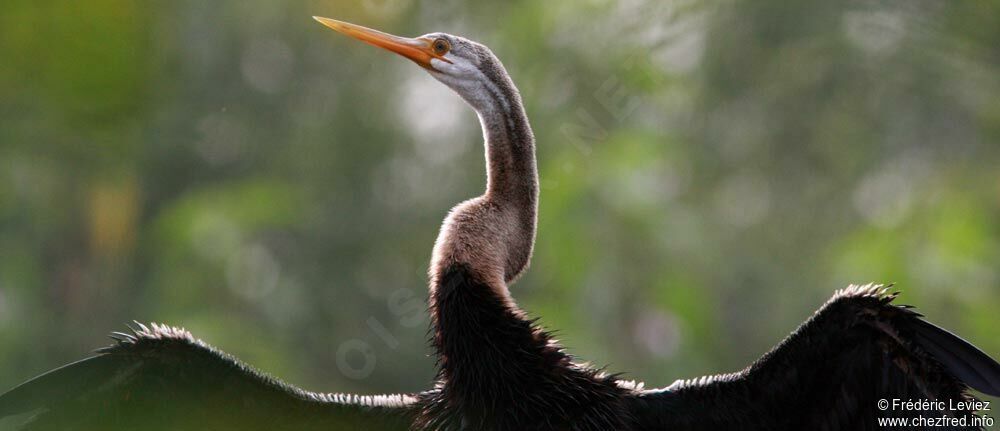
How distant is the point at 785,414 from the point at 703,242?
41.9 ft

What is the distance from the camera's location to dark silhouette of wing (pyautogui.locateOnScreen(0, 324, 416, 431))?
475 centimetres

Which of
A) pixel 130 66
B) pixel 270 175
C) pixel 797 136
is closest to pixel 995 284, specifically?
pixel 797 136

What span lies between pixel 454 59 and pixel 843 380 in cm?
176

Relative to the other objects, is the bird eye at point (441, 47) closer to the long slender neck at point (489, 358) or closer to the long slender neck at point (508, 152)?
the long slender neck at point (508, 152)

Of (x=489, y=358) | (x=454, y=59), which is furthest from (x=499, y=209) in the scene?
(x=454, y=59)

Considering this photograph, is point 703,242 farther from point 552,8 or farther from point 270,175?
point 270,175

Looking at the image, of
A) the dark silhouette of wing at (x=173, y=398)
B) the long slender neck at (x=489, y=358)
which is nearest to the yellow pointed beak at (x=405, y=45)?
the long slender neck at (x=489, y=358)

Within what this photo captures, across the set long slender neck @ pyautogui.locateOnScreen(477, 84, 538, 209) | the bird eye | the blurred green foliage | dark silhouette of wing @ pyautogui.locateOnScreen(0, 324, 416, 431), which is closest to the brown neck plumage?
long slender neck @ pyautogui.locateOnScreen(477, 84, 538, 209)

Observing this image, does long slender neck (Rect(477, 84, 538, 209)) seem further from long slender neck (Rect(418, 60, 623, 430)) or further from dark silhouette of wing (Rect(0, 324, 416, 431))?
dark silhouette of wing (Rect(0, 324, 416, 431))

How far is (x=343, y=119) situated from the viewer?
61.6ft

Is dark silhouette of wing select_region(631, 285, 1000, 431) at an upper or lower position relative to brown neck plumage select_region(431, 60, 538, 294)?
lower

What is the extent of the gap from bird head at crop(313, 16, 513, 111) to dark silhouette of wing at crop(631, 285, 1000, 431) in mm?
1218

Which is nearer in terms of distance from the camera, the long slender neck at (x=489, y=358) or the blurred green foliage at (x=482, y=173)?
the long slender neck at (x=489, y=358)

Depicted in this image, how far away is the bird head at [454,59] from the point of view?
5.04 meters
